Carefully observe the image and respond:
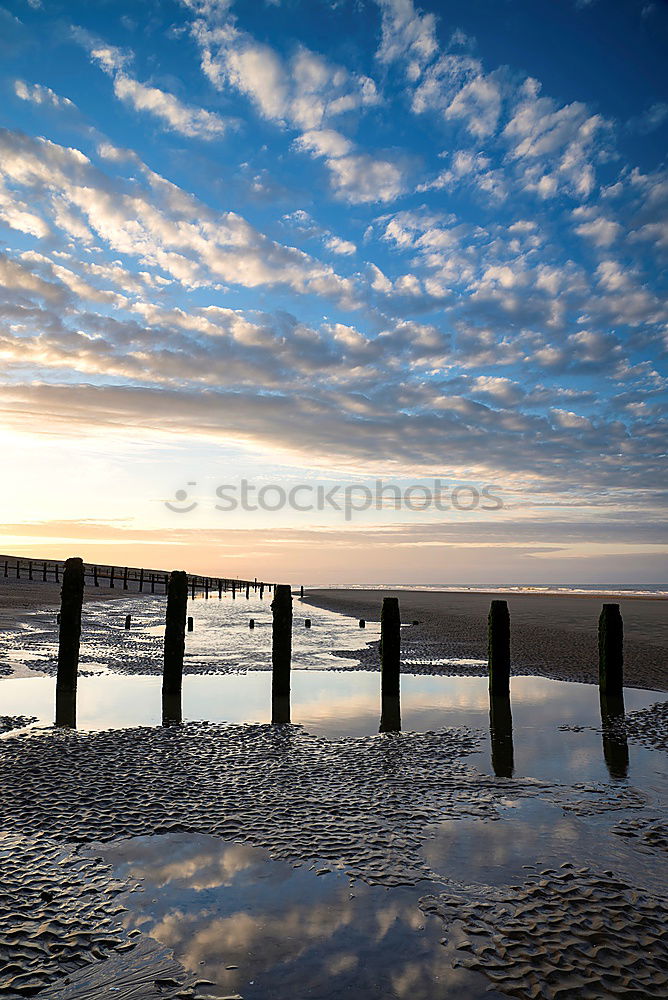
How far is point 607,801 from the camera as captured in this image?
7617 millimetres

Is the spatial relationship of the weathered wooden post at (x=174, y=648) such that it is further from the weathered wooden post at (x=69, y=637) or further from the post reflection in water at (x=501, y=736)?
the post reflection in water at (x=501, y=736)

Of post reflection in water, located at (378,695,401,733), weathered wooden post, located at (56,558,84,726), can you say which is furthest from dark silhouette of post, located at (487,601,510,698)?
weathered wooden post, located at (56,558,84,726)

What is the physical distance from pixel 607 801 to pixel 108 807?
18.9 feet

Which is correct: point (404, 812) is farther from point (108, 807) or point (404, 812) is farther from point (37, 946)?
point (37, 946)

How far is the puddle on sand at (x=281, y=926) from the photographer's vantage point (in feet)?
13.6

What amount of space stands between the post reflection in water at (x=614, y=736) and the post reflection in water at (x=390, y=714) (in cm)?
339

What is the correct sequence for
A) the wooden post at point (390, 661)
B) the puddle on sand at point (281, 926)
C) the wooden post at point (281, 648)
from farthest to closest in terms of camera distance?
the wooden post at point (390, 661), the wooden post at point (281, 648), the puddle on sand at point (281, 926)

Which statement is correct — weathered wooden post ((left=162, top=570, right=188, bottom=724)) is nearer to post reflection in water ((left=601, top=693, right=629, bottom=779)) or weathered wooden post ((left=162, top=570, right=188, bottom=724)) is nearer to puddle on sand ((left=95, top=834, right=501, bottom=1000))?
puddle on sand ((left=95, top=834, right=501, bottom=1000))

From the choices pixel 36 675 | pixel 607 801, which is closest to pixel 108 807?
pixel 607 801

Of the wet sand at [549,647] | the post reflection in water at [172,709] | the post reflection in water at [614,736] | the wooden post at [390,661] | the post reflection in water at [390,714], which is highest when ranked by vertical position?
the wooden post at [390,661]

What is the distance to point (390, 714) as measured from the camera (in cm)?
1231

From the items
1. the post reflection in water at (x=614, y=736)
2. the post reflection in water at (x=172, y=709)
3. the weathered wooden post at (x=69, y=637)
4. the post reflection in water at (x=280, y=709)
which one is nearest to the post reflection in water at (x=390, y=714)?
the post reflection in water at (x=280, y=709)

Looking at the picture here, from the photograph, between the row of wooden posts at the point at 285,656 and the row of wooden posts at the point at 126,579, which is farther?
the row of wooden posts at the point at 126,579

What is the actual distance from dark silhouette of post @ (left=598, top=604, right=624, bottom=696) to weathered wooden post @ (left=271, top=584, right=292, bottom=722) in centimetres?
703
